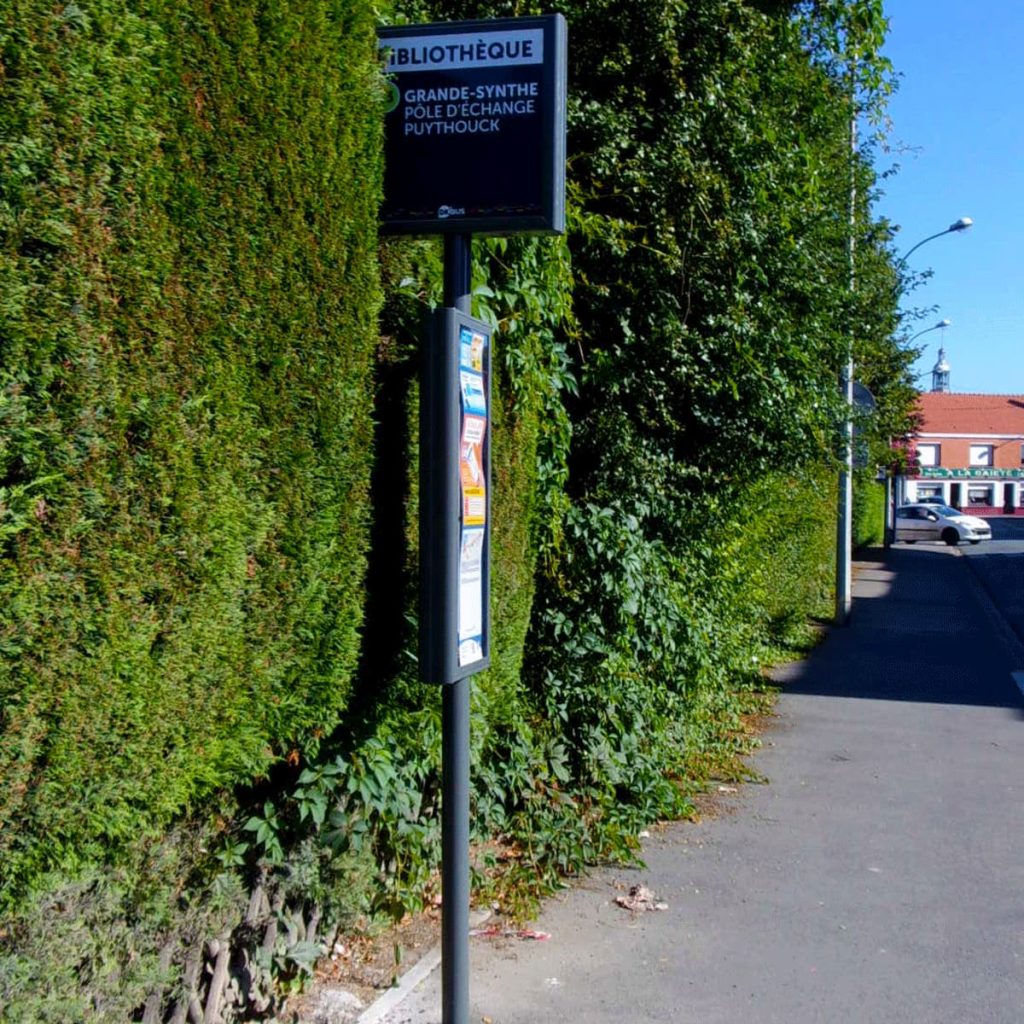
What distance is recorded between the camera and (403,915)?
4.82m

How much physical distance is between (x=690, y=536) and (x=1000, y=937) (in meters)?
3.05

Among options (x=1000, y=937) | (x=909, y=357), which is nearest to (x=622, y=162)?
(x=1000, y=937)

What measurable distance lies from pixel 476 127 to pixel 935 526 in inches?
1855

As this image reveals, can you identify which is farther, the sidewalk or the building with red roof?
the building with red roof

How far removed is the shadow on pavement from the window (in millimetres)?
59788

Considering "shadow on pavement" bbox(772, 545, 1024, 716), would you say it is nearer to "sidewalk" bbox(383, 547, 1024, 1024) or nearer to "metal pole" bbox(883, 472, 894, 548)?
"sidewalk" bbox(383, 547, 1024, 1024)

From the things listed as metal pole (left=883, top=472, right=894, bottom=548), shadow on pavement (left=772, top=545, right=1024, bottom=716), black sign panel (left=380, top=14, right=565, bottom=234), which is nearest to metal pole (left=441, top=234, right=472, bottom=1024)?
black sign panel (left=380, top=14, right=565, bottom=234)

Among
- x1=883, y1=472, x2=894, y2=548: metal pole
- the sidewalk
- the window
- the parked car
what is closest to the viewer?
the sidewalk

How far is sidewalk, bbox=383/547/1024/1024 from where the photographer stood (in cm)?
457

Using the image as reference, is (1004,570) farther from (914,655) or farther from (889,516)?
(914,655)

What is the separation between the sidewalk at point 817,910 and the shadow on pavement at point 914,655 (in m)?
2.11

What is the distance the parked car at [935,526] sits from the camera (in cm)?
4759

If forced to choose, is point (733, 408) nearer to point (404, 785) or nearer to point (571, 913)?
point (571, 913)

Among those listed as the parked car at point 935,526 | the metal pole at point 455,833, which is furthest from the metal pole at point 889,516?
the metal pole at point 455,833
